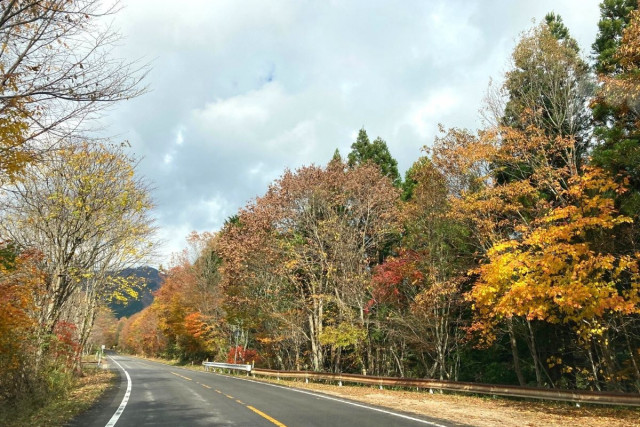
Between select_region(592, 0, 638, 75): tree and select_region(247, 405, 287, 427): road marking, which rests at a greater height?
select_region(592, 0, 638, 75): tree

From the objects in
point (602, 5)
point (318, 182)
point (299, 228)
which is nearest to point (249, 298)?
point (299, 228)

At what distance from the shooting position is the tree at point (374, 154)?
3831 cm

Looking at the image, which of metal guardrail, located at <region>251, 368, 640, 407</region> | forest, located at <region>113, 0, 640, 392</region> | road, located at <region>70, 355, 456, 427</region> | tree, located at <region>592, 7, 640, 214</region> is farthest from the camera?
forest, located at <region>113, 0, 640, 392</region>

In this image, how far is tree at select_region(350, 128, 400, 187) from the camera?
3831 cm

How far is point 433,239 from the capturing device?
2069 cm

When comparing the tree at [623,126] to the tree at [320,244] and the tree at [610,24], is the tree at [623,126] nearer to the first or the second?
A: the tree at [610,24]

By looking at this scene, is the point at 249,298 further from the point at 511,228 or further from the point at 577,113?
the point at 577,113

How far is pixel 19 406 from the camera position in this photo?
1077cm

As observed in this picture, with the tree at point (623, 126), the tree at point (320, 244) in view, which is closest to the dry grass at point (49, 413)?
the tree at point (320, 244)

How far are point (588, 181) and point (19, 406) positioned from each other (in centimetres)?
1750

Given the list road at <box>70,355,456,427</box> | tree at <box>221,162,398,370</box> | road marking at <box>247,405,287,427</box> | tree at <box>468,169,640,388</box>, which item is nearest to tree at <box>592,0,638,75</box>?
tree at <box>468,169,640,388</box>

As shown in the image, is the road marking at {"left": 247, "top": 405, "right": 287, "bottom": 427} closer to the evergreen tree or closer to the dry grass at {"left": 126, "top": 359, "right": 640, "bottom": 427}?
the dry grass at {"left": 126, "top": 359, "right": 640, "bottom": 427}

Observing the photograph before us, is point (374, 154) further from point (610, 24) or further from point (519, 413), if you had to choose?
point (519, 413)

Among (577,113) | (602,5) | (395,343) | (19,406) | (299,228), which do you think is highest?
(602,5)
